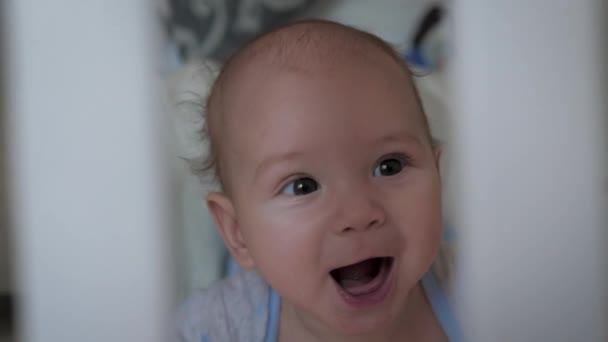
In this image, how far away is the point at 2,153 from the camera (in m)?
0.60

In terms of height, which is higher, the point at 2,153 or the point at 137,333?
the point at 2,153

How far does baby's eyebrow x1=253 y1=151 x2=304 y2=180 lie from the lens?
409 millimetres

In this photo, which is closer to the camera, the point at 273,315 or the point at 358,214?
the point at 358,214

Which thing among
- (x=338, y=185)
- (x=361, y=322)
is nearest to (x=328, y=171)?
(x=338, y=185)

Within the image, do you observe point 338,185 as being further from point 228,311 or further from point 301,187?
point 228,311

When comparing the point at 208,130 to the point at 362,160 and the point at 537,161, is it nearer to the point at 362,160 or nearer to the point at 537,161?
the point at 362,160

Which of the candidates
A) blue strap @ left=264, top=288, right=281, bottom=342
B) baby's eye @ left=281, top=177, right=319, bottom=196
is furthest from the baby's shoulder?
baby's eye @ left=281, top=177, right=319, bottom=196

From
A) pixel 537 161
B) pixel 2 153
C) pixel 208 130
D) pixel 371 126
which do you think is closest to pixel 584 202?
pixel 537 161

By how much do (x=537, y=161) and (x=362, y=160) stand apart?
14 cm

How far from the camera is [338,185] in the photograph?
41 cm

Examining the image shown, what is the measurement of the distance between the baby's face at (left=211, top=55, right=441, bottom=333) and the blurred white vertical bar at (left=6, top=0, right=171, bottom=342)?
0.08m

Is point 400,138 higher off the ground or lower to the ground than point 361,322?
higher

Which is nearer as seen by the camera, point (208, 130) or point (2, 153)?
point (208, 130)

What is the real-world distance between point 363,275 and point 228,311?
0.43 ft
